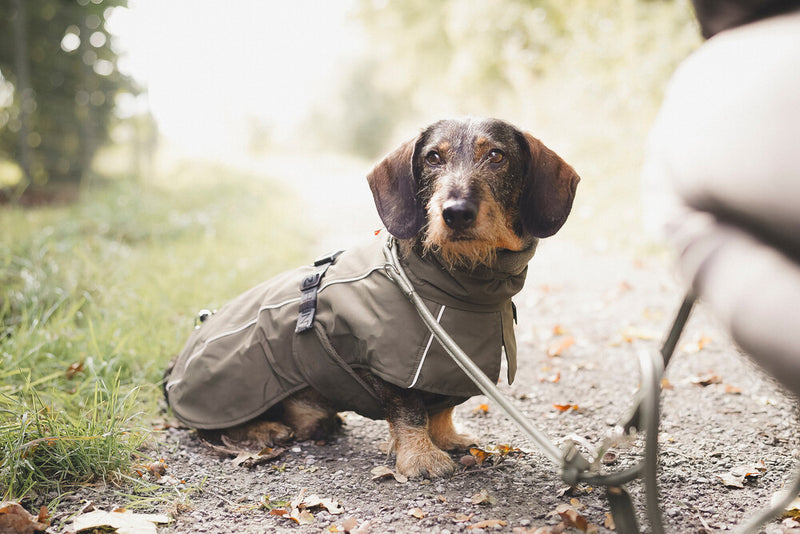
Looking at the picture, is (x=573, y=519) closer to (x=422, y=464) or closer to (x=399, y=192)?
(x=422, y=464)

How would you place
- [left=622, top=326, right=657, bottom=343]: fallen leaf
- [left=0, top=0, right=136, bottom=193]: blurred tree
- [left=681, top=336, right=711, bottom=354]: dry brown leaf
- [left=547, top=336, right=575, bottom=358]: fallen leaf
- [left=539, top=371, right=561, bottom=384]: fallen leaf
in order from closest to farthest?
[left=539, top=371, right=561, bottom=384]: fallen leaf
[left=681, top=336, right=711, bottom=354]: dry brown leaf
[left=547, top=336, right=575, bottom=358]: fallen leaf
[left=622, top=326, right=657, bottom=343]: fallen leaf
[left=0, top=0, right=136, bottom=193]: blurred tree

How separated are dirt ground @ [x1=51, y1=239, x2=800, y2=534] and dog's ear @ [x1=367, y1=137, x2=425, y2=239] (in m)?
1.16

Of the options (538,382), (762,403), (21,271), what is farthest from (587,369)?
(21,271)

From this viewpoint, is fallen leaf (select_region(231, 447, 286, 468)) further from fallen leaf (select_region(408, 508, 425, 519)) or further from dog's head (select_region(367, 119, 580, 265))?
dog's head (select_region(367, 119, 580, 265))

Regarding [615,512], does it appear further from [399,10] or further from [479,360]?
[399,10]

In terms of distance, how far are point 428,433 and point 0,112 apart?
42.4 ft

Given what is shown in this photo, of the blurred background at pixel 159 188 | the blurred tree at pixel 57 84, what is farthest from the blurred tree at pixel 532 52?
the blurred tree at pixel 57 84

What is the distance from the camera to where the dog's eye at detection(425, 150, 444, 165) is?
286cm

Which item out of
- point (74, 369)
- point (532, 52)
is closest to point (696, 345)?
point (74, 369)

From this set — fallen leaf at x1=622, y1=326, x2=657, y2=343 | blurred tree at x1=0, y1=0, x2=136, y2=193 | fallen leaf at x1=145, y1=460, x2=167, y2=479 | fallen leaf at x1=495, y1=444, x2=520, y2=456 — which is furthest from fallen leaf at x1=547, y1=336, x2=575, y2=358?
blurred tree at x1=0, y1=0, x2=136, y2=193

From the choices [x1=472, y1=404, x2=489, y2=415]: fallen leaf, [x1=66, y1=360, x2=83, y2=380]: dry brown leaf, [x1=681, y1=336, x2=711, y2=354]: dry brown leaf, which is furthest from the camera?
[x1=681, y1=336, x2=711, y2=354]: dry brown leaf

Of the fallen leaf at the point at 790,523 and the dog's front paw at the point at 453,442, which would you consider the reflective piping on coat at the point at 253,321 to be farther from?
the fallen leaf at the point at 790,523

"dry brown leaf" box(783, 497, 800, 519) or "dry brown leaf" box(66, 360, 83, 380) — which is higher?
"dry brown leaf" box(66, 360, 83, 380)

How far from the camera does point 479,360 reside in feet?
8.81
